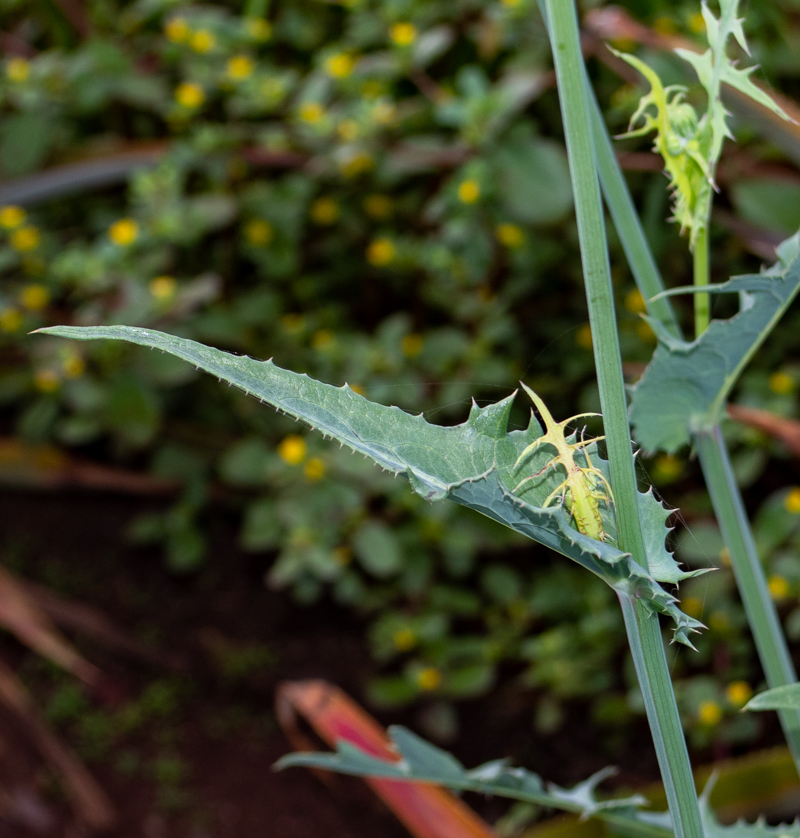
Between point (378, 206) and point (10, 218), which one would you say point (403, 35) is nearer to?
point (378, 206)

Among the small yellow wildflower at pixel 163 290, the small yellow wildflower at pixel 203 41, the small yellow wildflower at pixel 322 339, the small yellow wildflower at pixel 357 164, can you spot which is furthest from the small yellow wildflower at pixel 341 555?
the small yellow wildflower at pixel 203 41

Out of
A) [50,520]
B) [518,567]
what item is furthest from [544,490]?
[50,520]

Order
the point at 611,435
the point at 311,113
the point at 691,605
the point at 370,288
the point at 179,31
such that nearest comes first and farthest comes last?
the point at 611,435 < the point at 691,605 < the point at 311,113 < the point at 179,31 < the point at 370,288

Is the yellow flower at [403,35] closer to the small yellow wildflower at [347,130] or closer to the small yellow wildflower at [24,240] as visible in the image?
the small yellow wildflower at [347,130]

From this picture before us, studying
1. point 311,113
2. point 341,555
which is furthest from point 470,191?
point 341,555

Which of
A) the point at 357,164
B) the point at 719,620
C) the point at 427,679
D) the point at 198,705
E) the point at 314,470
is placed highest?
the point at 357,164

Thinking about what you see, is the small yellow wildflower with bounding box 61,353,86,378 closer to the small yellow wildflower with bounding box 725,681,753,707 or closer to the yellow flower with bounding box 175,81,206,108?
the yellow flower with bounding box 175,81,206,108
